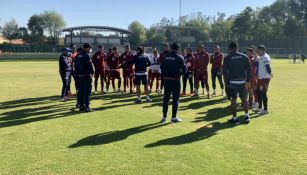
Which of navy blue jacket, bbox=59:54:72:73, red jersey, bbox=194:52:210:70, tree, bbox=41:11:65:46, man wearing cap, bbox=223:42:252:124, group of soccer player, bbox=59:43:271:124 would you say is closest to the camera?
man wearing cap, bbox=223:42:252:124

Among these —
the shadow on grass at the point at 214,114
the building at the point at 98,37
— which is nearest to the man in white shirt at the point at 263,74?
the shadow on grass at the point at 214,114

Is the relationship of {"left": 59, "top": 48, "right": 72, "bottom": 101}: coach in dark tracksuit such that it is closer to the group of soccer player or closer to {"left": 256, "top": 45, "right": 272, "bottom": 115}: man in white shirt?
the group of soccer player

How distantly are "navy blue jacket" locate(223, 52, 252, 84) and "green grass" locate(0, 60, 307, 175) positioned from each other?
137 centimetres

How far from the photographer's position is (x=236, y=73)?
10.4 metres

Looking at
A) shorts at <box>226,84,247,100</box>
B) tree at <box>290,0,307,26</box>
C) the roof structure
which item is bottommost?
shorts at <box>226,84,247,100</box>

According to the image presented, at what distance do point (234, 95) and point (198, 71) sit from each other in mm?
6414

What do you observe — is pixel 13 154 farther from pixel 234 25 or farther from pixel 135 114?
pixel 234 25

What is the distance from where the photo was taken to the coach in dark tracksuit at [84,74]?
12570 mm

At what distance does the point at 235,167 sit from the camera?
6.72 meters

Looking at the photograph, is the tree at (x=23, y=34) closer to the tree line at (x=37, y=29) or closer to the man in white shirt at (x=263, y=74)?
the tree line at (x=37, y=29)

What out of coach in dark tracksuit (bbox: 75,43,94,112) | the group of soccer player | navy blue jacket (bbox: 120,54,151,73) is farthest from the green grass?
navy blue jacket (bbox: 120,54,151,73)

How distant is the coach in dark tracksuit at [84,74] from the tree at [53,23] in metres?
118

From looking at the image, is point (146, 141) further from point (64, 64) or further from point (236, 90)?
point (64, 64)

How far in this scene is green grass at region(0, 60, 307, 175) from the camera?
266 inches
